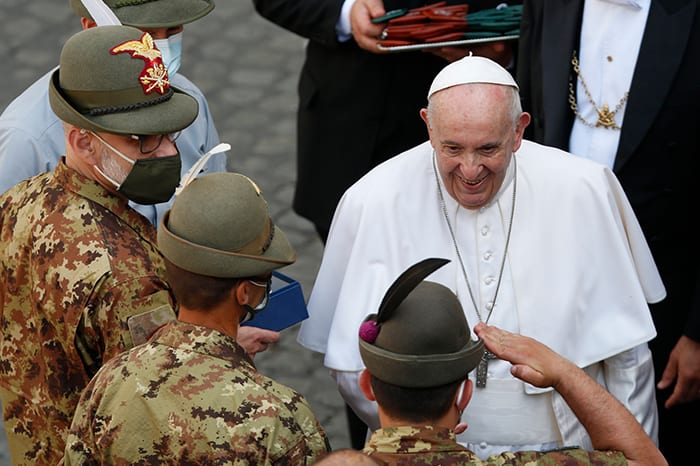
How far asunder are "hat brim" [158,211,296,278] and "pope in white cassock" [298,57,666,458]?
746 millimetres

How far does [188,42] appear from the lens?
881cm

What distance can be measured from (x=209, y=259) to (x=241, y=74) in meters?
5.61

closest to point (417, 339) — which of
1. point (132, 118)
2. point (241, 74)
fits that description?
point (132, 118)

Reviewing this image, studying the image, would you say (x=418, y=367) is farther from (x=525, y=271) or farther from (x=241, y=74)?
(x=241, y=74)

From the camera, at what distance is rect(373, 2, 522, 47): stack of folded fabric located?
4695 mm

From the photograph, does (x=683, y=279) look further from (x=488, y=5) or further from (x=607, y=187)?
(x=488, y=5)

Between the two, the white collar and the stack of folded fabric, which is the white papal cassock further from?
the stack of folded fabric

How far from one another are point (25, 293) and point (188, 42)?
555cm

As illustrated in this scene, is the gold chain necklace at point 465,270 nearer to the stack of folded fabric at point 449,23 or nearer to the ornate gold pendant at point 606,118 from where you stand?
the ornate gold pendant at point 606,118

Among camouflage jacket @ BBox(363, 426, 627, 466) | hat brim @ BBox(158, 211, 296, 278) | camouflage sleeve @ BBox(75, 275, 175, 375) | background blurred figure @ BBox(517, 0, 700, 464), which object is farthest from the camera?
background blurred figure @ BBox(517, 0, 700, 464)

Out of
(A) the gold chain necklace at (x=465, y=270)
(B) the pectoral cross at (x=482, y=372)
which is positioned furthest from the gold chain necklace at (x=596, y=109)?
(B) the pectoral cross at (x=482, y=372)

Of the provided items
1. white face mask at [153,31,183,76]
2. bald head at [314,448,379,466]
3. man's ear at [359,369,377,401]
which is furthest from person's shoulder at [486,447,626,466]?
white face mask at [153,31,183,76]

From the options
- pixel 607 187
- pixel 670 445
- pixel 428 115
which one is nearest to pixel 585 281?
pixel 607 187

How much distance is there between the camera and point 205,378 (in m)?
2.97
